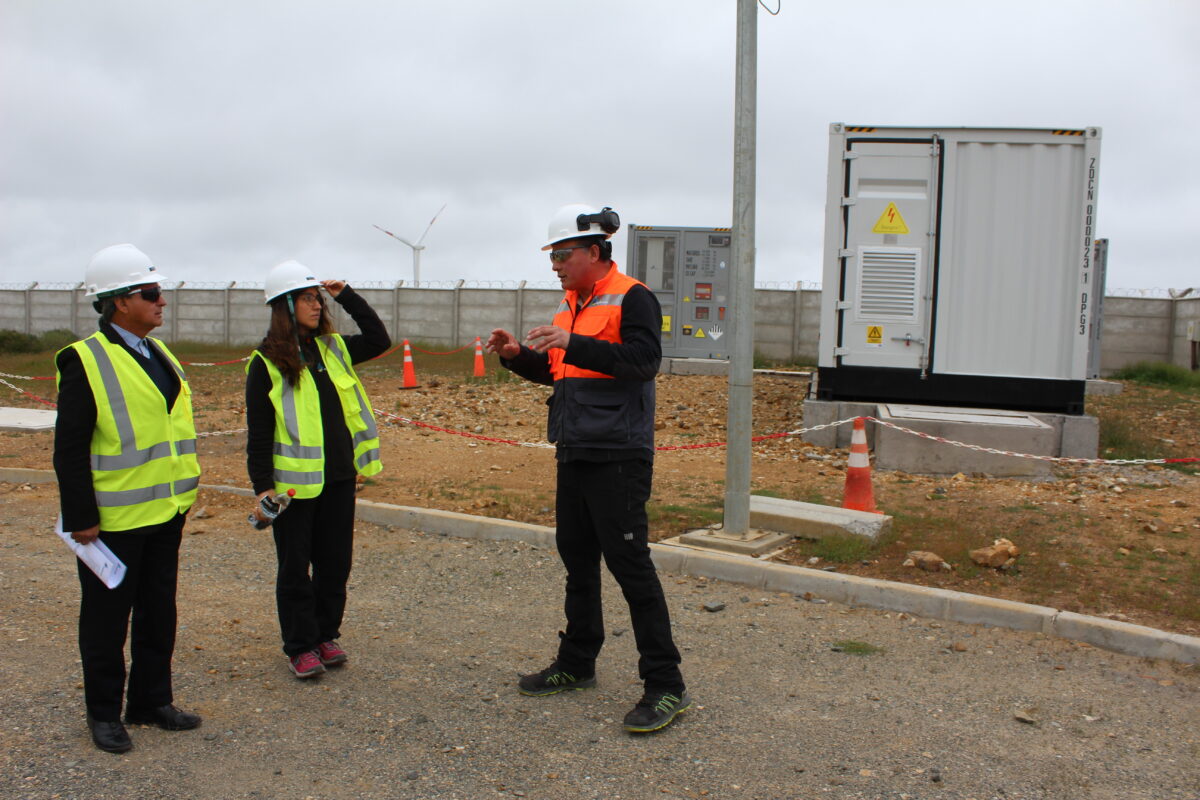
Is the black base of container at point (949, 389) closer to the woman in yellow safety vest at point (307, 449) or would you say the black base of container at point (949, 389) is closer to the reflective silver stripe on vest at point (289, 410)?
the woman in yellow safety vest at point (307, 449)

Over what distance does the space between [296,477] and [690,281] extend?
51.3ft

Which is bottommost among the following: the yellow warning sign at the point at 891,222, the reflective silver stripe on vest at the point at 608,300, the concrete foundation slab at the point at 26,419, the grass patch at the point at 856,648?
the grass patch at the point at 856,648

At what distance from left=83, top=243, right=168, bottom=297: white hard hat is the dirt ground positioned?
4207 mm

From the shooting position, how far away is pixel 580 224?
412cm

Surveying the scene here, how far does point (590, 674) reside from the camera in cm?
451

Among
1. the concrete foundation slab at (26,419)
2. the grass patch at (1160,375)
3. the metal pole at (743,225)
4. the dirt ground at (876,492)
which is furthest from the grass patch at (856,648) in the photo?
the grass patch at (1160,375)

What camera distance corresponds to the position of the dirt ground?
617cm

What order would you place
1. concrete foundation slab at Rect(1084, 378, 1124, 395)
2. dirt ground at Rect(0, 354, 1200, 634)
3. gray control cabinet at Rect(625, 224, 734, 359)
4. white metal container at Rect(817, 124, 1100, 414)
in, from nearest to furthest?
dirt ground at Rect(0, 354, 1200, 634), white metal container at Rect(817, 124, 1100, 414), concrete foundation slab at Rect(1084, 378, 1124, 395), gray control cabinet at Rect(625, 224, 734, 359)

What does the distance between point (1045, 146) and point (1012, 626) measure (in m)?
7.08

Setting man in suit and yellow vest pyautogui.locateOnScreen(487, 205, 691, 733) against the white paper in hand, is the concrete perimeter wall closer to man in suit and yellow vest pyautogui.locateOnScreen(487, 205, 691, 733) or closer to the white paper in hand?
man in suit and yellow vest pyautogui.locateOnScreen(487, 205, 691, 733)

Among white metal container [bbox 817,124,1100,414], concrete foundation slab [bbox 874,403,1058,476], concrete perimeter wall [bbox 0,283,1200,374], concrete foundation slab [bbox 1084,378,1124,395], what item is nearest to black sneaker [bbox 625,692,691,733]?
concrete foundation slab [bbox 874,403,1058,476]

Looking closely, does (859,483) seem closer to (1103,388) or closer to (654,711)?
(654,711)

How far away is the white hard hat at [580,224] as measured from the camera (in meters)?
4.12

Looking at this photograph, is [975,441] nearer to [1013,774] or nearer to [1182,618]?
[1182,618]
